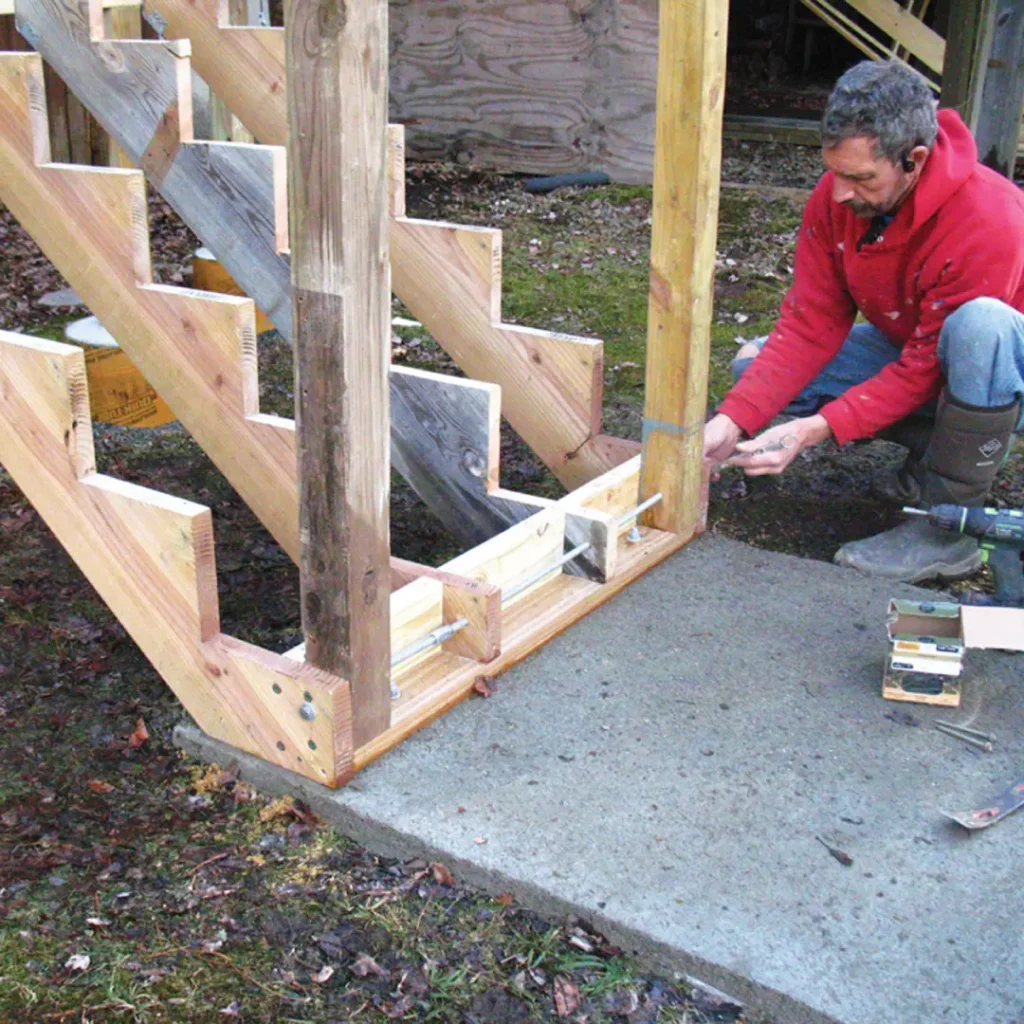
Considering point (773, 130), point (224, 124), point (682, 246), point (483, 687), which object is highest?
point (224, 124)

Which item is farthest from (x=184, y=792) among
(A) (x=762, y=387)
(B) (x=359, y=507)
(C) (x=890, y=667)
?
(A) (x=762, y=387)

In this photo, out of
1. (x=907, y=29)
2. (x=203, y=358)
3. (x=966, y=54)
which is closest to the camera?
(x=203, y=358)

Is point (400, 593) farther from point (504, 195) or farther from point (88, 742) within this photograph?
point (504, 195)

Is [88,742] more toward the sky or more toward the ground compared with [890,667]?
more toward the ground

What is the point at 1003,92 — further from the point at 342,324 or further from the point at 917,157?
the point at 342,324

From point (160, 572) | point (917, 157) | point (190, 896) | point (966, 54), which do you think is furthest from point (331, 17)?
point (966, 54)

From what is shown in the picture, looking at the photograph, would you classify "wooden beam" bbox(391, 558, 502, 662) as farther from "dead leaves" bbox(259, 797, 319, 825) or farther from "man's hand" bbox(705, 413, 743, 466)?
"man's hand" bbox(705, 413, 743, 466)

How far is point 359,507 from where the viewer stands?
2111mm

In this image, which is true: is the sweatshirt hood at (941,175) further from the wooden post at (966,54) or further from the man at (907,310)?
the wooden post at (966,54)

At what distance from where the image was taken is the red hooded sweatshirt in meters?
3.02

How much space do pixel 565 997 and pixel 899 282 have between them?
2124 mm

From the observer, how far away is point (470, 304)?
3383 mm

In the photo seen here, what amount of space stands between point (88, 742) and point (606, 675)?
111 centimetres

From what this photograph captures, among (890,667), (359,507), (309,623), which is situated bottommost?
(890,667)
